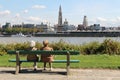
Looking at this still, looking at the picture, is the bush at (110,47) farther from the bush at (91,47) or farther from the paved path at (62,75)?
the paved path at (62,75)

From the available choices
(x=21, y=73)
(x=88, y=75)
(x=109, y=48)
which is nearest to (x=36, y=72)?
(x=21, y=73)

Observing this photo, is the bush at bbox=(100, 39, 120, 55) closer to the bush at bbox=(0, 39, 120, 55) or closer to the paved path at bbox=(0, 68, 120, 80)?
the bush at bbox=(0, 39, 120, 55)

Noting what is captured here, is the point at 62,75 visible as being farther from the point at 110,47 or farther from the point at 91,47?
the point at 91,47

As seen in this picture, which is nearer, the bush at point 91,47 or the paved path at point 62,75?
the paved path at point 62,75

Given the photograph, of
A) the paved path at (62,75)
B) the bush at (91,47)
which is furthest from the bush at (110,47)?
the paved path at (62,75)

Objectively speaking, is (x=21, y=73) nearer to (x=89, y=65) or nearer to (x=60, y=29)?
(x=89, y=65)

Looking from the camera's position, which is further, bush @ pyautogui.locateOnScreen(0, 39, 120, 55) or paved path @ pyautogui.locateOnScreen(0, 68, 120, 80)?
bush @ pyautogui.locateOnScreen(0, 39, 120, 55)

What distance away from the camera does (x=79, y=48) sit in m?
24.6

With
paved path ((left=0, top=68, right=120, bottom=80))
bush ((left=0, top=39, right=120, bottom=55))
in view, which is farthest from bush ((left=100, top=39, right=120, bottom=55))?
paved path ((left=0, top=68, right=120, bottom=80))

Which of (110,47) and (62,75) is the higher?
(110,47)

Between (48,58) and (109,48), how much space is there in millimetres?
11058

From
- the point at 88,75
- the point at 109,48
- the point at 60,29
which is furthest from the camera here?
the point at 60,29

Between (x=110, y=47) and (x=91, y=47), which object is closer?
(x=110, y=47)

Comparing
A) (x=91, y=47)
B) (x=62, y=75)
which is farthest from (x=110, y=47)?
(x=62, y=75)
